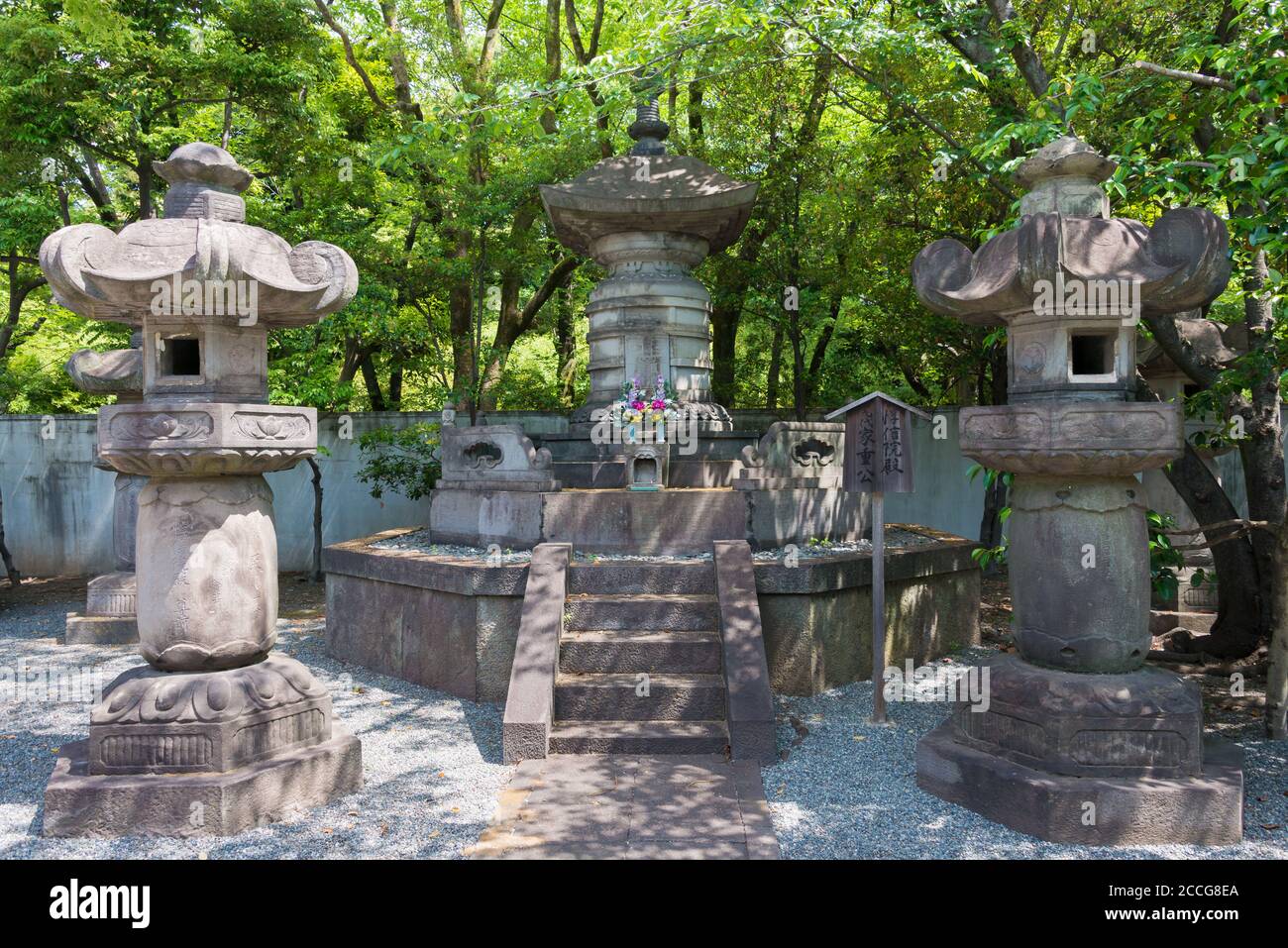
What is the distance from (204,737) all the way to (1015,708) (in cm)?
428

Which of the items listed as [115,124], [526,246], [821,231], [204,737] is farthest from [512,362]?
[204,737]

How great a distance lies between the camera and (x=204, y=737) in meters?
4.54

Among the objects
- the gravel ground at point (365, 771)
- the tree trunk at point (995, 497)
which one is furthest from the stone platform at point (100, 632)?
the tree trunk at point (995, 497)

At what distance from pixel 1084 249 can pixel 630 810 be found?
379cm

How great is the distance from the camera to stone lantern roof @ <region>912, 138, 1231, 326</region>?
4465mm

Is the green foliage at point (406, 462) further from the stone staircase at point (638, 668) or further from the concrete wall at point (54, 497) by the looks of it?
the stone staircase at point (638, 668)

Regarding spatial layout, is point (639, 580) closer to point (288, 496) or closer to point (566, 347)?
point (288, 496)

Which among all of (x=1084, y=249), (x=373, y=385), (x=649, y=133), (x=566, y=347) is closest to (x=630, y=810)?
(x=1084, y=249)

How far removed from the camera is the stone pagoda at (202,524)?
14.7ft

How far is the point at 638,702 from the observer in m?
5.81

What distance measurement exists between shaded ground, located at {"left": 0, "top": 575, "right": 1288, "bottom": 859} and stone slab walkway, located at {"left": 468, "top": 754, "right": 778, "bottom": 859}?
148mm

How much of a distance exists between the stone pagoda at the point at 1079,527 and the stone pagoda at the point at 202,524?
3.59 m

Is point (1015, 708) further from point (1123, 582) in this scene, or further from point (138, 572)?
point (138, 572)

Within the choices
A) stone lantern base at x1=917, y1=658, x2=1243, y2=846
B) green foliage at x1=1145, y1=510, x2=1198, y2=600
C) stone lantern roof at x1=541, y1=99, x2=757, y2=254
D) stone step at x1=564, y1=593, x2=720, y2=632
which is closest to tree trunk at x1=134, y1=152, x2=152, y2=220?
stone lantern roof at x1=541, y1=99, x2=757, y2=254
